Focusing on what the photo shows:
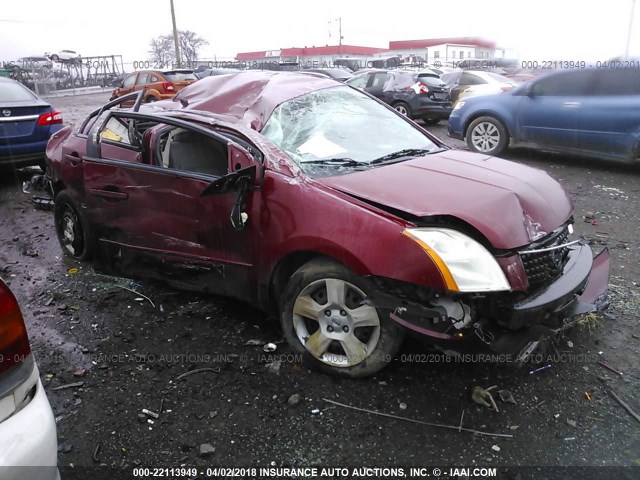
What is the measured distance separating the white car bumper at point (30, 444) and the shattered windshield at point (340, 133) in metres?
1.85

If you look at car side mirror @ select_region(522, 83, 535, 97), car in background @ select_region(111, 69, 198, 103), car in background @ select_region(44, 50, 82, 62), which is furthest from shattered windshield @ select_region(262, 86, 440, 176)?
car in background @ select_region(44, 50, 82, 62)

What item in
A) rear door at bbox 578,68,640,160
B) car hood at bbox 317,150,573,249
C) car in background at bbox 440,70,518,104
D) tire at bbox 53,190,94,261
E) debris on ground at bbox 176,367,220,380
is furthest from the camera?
car in background at bbox 440,70,518,104

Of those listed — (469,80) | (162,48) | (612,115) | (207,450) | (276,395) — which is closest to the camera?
(207,450)

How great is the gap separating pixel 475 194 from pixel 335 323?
3.46 feet

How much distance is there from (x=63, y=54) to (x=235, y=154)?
143 ft

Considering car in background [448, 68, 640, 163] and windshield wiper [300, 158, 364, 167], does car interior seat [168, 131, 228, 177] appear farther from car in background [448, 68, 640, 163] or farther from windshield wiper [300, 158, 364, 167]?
car in background [448, 68, 640, 163]

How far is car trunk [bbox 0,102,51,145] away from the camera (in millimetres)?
A: 6793

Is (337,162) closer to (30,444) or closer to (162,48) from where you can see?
(30,444)

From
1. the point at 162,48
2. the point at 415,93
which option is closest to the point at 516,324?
the point at 415,93

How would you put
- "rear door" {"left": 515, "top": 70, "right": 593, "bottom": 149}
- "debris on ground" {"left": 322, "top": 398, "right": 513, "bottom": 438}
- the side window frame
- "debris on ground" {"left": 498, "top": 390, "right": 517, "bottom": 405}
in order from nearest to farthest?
"debris on ground" {"left": 322, "top": 398, "right": 513, "bottom": 438} < "debris on ground" {"left": 498, "top": 390, "right": 517, "bottom": 405} < the side window frame < "rear door" {"left": 515, "top": 70, "right": 593, "bottom": 149}

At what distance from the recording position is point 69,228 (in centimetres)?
466

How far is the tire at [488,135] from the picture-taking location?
8508mm

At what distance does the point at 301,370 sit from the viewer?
2.99m

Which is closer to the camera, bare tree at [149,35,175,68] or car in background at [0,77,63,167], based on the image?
car in background at [0,77,63,167]
